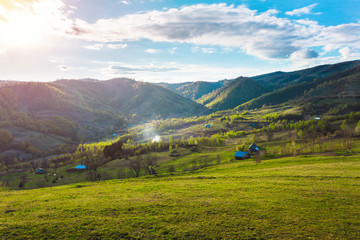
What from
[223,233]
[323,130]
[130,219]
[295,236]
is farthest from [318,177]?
[323,130]

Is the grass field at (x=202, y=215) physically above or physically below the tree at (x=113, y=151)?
above

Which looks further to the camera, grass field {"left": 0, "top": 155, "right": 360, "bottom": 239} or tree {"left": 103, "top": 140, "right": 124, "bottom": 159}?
tree {"left": 103, "top": 140, "right": 124, "bottom": 159}

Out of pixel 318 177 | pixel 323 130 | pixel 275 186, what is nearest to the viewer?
pixel 275 186

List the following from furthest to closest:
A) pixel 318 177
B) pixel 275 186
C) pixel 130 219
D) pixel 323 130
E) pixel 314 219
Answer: pixel 323 130, pixel 318 177, pixel 275 186, pixel 130 219, pixel 314 219

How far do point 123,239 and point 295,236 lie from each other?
15639 millimetres

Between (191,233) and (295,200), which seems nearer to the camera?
(191,233)

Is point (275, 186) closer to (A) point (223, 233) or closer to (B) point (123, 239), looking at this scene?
(A) point (223, 233)

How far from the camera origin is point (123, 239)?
57.8 ft

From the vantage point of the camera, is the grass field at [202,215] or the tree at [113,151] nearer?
the grass field at [202,215]

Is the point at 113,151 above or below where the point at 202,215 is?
below

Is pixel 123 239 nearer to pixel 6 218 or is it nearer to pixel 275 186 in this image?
pixel 6 218

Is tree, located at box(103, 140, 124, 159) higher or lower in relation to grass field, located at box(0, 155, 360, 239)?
lower

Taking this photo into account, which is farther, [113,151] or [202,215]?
[113,151]

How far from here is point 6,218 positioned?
22984 millimetres
